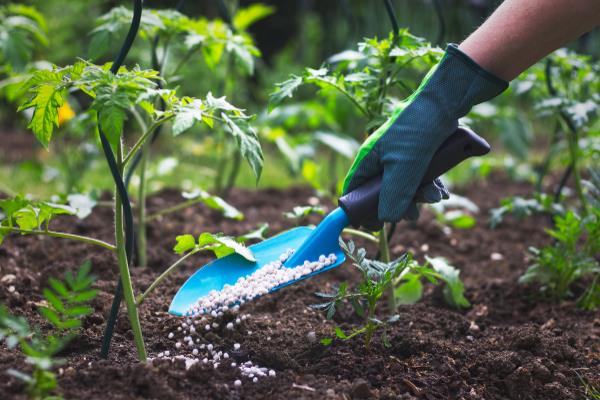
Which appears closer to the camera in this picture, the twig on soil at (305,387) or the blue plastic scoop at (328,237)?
the twig on soil at (305,387)

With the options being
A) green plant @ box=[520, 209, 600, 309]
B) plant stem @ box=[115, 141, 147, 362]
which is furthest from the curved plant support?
green plant @ box=[520, 209, 600, 309]

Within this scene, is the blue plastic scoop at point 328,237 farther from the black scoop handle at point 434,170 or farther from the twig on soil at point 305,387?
the twig on soil at point 305,387

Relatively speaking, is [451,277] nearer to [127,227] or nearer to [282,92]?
[282,92]

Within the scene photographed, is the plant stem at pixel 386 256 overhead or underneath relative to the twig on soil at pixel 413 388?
overhead

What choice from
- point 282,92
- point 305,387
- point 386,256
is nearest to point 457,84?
point 282,92

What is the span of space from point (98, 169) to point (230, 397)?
9.56ft

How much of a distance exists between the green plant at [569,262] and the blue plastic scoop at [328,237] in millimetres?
668

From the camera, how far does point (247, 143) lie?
159cm

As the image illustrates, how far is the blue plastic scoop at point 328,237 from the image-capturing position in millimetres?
1782

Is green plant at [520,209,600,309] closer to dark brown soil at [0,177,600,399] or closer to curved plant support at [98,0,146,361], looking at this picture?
dark brown soil at [0,177,600,399]

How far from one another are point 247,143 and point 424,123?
47cm

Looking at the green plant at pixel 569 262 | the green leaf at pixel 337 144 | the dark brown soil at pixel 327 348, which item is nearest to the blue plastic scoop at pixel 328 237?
the dark brown soil at pixel 327 348

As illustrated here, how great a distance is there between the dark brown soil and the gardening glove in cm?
41

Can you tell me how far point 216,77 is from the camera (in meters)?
4.83
